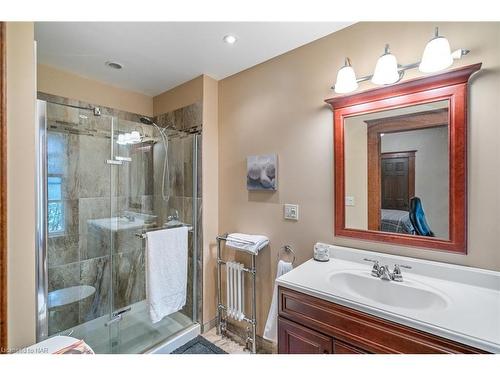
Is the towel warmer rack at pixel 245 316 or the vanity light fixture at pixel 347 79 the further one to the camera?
the towel warmer rack at pixel 245 316

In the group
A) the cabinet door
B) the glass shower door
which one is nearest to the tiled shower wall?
the glass shower door

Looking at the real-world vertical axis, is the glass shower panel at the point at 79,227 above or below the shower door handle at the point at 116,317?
above

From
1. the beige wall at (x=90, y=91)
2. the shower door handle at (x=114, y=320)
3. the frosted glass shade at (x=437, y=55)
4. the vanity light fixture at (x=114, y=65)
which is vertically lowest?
the shower door handle at (x=114, y=320)

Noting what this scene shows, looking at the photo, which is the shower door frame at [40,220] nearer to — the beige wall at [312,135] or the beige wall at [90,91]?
the beige wall at [90,91]

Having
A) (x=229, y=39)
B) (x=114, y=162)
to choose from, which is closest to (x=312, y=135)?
(x=229, y=39)

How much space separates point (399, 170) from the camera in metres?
1.21

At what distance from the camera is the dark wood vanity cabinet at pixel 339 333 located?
79 cm

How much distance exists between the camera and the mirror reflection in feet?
3.61

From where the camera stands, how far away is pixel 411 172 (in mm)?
1178

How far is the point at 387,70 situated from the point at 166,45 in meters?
1.37

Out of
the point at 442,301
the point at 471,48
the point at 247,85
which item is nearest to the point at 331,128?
the point at 471,48

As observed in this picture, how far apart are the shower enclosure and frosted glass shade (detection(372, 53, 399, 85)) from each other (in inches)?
54.9

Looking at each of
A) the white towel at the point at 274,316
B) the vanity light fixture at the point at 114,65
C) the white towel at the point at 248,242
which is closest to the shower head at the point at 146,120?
the vanity light fixture at the point at 114,65

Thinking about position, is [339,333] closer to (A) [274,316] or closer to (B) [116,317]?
(A) [274,316]
